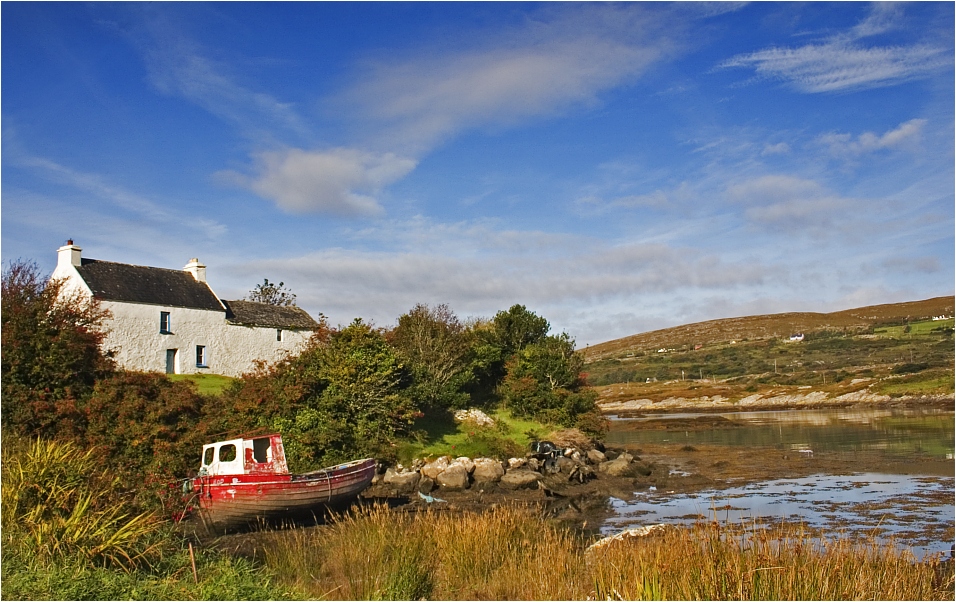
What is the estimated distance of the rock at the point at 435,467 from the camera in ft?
87.7

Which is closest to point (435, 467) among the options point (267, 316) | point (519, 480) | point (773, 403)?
point (519, 480)

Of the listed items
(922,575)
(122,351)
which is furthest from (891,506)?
(122,351)

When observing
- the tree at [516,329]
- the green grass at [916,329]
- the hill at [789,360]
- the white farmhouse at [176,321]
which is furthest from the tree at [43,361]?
the green grass at [916,329]

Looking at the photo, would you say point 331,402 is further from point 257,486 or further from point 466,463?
point 257,486

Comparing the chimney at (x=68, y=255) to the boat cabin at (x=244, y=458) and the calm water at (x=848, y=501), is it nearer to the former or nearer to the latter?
the boat cabin at (x=244, y=458)

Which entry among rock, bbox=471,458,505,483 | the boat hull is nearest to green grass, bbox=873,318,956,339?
rock, bbox=471,458,505,483

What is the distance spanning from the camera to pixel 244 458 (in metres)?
20.0

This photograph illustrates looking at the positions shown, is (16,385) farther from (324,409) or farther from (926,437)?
(926,437)

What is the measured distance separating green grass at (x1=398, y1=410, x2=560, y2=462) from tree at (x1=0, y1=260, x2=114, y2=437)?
11.5 metres

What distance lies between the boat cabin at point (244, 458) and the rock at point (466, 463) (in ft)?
26.5

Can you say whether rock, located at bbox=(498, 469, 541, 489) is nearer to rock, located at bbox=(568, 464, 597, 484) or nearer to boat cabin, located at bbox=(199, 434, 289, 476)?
rock, located at bbox=(568, 464, 597, 484)

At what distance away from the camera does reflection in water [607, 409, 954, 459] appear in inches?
1467

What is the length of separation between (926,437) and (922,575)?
36271mm

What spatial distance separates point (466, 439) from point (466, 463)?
15.8ft
